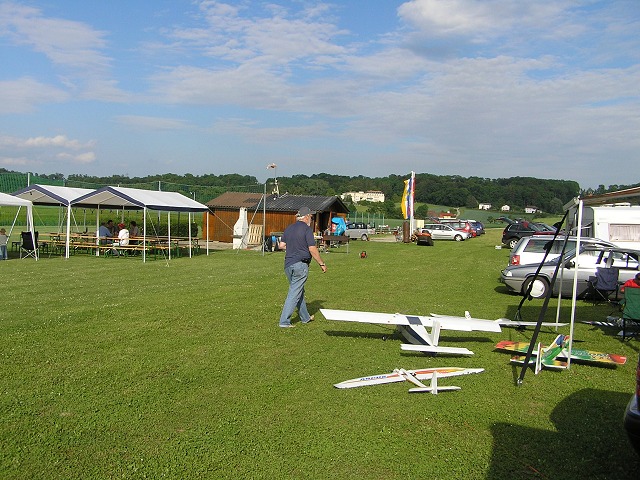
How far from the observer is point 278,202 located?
107 ft

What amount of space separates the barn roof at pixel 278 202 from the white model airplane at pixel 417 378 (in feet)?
82.1

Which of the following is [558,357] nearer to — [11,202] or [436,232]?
[11,202]

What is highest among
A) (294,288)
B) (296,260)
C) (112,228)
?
(296,260)

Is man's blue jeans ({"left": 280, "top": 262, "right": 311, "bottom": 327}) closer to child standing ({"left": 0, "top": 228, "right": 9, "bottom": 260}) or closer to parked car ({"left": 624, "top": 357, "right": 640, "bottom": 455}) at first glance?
parked car ({"left": 624, "top": 357, "right": 640, "bottom": 455})

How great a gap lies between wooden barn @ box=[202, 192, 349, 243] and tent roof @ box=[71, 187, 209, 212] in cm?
725

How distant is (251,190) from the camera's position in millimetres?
35875

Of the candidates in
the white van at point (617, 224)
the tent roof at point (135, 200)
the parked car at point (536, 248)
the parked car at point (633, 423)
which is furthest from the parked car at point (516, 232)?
the parked car at point (633, 423)

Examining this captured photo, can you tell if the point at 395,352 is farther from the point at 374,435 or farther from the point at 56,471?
the point at 56,471

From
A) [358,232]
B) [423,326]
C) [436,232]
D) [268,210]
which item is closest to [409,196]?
[358,232]

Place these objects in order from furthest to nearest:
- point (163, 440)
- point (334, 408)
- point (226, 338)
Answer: point (226, 338) < point (334, 408) < point (163, 440)

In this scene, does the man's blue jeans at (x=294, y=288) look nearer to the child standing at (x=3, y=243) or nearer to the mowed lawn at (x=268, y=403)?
the mowed lawn at (x=268, y=403)

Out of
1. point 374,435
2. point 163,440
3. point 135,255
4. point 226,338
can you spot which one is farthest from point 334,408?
point 135,255

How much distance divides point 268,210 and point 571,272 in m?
21.0

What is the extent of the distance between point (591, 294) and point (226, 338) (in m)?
8.60
